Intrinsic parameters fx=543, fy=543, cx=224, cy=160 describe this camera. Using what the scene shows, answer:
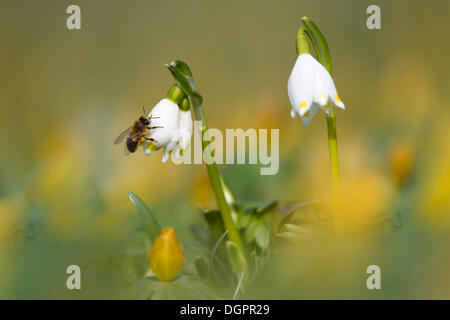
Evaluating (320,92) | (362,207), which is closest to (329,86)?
(320,92)


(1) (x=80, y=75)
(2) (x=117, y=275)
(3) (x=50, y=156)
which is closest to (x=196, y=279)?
(2) (x=117, y=275)

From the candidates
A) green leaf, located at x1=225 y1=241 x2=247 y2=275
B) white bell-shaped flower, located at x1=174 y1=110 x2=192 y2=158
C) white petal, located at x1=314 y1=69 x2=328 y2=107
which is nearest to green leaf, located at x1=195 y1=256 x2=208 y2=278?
green leaf, located at x1=225 y1=241 x2=247 y2=275

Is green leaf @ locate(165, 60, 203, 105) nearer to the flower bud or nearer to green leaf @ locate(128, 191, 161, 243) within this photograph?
the flower bud

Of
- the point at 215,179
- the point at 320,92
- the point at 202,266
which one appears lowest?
the point at 202,266

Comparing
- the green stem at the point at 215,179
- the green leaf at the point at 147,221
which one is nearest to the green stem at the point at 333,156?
the green stem at the point at 215,179

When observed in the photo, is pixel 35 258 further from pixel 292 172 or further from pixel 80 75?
pixel 80 75

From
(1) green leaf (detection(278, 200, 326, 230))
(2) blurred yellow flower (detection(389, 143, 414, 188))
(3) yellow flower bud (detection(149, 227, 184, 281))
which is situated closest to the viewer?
(3) yellow flower bud (detection(149, 227, 184, 281))

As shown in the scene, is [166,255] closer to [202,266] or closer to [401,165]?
[202,266]
